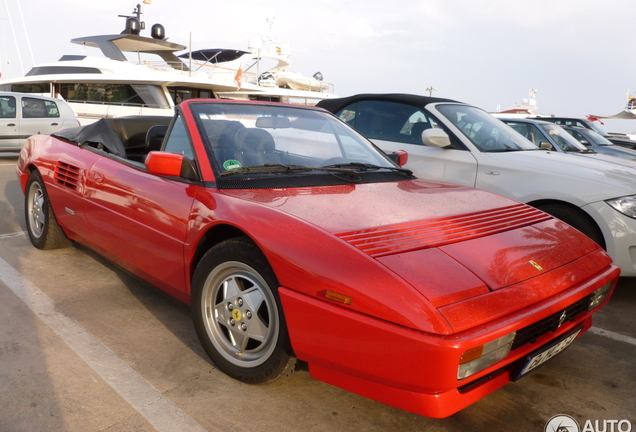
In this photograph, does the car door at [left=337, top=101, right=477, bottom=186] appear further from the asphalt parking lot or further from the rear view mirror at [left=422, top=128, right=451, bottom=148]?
the asphalt parking lot

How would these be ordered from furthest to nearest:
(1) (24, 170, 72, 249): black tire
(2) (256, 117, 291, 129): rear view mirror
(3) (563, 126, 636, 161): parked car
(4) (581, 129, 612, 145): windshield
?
(4) (581, 129, 612, 145): windshield → (3) (563, 126, 636, 161): parked car → (1) (24, 170, 72, 249): black tire → (2) (256, 117, 291, 129): rear view mirror

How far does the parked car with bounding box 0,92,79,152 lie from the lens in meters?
11.5

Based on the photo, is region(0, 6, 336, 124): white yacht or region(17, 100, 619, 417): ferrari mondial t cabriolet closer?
region(17, 100, 619, 417): ferrari mondial t cabriolet

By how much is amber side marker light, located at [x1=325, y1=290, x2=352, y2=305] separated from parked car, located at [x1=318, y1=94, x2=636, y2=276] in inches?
112

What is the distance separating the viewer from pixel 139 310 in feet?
11.2

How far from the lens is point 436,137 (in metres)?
4.89

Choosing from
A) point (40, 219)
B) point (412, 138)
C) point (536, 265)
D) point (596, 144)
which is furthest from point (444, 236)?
point (596, 144)

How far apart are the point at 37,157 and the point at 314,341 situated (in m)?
3.52

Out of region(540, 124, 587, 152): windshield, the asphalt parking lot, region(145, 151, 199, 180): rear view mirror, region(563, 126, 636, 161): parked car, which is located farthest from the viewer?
region(563, 126, 636, 161): parked car

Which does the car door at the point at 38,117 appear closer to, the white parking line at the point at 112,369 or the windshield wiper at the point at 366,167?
the white parking line at the point at 112,369

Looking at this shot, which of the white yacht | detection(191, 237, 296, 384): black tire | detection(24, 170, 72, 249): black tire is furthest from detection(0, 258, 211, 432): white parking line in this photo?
the white yacht

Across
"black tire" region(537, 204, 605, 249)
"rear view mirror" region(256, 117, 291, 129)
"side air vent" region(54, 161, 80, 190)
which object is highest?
"rear view mirror" region(256, 117, 291, 129)

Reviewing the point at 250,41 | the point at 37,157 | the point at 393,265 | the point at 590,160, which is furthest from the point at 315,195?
the point at 250,41

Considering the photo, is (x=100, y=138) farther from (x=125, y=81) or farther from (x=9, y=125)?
(x=125, y=81)
